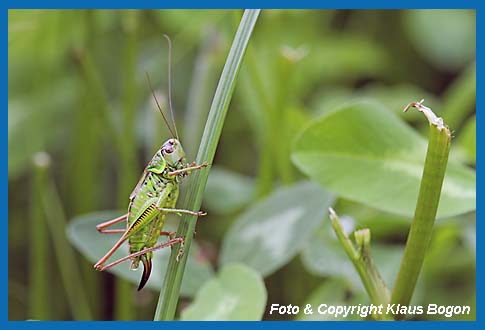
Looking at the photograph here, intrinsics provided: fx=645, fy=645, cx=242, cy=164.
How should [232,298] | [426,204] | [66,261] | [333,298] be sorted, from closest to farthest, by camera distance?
[426,204]
[232,298]
[333,298]
[66,261]

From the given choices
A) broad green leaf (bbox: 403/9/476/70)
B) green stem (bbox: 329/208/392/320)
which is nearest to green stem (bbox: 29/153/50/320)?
green stem (bbox: 329/208/392/320)

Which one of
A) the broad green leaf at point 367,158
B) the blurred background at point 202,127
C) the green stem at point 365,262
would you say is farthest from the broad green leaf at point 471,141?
the green stem at point 365,262

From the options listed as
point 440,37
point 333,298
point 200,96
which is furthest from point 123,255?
point 440,37

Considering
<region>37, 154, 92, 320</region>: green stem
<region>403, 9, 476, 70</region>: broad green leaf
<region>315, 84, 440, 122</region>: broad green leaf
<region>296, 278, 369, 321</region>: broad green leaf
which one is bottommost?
<region>37, 154, 92, 320</region>: green stem

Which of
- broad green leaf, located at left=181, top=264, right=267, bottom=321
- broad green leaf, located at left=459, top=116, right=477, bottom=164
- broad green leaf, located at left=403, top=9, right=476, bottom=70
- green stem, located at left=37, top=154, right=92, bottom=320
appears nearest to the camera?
broad green leaf, located at left=181, top=264, right=267, bottom=321

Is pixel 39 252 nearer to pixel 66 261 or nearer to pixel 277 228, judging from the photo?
pixel 66 261

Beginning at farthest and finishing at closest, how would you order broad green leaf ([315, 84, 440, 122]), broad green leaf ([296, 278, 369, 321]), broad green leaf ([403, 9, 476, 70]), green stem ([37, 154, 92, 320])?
broad green leaf ([403, 9, 476, 70]) < broad green leaf ([315, 84, 440, 122]) < green stem ([37, 154, 92, 320]) < broad green leaf ([296, 278, 369, 321])

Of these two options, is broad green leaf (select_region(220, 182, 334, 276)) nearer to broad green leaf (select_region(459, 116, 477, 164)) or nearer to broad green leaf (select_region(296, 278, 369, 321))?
broad green leaf (select_region(296, 278, 369, 321))

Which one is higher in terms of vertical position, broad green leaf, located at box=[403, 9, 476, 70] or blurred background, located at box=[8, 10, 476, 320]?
broad green leaf, located at box=[403, 9, 476, 70]
